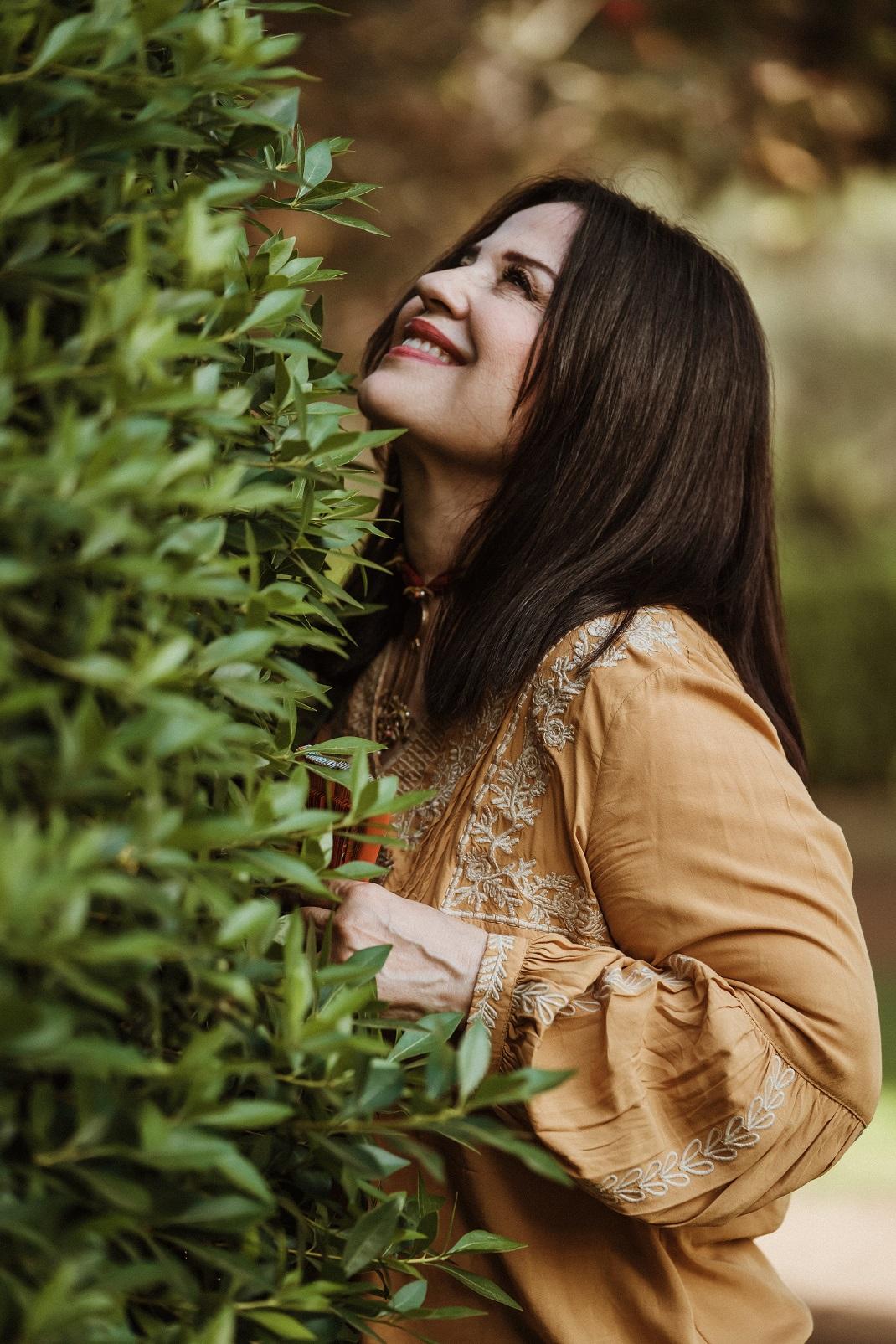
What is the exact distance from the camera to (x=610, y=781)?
1.60m

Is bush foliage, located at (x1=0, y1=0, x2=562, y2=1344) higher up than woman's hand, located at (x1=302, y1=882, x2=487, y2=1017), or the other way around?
bush foliage, located at (x1=0, y1=0, x2=562, y2=1344)

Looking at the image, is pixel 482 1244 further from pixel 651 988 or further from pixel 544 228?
pixel 544 228

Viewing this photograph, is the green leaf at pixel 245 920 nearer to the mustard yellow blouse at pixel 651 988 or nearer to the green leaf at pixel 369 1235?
the green leaf at pixel 369 1235

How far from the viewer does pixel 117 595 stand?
88 cm

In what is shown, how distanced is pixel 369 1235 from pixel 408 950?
1.37 ft

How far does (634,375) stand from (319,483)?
29.0 inches

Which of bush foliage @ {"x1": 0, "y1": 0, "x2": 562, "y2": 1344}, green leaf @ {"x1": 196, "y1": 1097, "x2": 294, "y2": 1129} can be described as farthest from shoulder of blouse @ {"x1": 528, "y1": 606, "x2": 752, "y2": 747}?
green leaf @ {"x1": 196, "y1": 1097, "x2": 294, "y2": 1129}

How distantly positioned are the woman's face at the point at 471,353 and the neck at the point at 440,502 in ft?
0.10

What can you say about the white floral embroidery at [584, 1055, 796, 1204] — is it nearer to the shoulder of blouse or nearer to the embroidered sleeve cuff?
the embroidered sleeve cuff

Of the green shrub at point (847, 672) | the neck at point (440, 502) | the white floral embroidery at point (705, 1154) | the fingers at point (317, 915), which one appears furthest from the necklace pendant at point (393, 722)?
the green shrub at point (847, 672)

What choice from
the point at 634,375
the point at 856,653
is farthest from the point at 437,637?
the point at 856,653

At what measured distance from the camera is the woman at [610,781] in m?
1.47

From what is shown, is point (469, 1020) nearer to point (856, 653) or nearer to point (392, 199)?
point (392, 199)

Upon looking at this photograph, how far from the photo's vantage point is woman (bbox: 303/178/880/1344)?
147 centimetres
